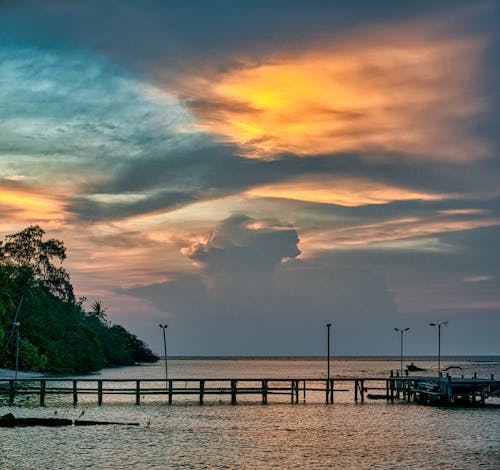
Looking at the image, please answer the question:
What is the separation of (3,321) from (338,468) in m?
84.6

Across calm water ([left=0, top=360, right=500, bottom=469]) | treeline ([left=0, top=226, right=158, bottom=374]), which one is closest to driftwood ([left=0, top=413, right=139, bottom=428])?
calm water ([left=0, top=360, right=500, bottom=469])

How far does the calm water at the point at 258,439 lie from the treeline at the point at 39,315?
4214cm

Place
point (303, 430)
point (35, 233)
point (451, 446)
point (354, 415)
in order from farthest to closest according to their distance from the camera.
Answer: point (35, 233)
point (354, 415)
point (303, 430)
point (451, 446)

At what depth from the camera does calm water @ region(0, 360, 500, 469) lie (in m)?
27.5

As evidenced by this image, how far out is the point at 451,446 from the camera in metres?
31.6

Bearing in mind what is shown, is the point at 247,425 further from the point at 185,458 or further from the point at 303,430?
the point at 185,458

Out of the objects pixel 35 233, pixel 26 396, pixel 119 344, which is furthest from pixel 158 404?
pixel 119 344

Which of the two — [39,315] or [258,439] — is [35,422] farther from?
[39,315]

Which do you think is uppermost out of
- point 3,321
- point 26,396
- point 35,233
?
point 35,233

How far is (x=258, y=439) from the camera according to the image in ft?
112

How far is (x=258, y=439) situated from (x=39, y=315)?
86.8 m

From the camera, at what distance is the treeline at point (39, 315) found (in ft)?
325

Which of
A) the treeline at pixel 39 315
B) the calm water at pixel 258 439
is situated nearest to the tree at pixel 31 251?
the treeline at pixel 39 315

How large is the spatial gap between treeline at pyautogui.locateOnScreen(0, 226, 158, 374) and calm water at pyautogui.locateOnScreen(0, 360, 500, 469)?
42143 millimetres
